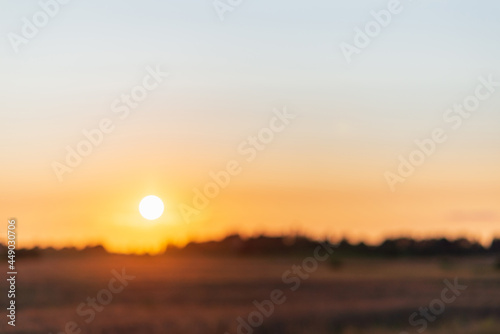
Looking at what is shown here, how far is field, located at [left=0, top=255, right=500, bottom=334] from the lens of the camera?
18362 millimetres

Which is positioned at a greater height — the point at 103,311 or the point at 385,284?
the point at 103,311

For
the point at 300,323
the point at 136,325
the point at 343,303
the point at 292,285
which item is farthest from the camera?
the point at 292,285

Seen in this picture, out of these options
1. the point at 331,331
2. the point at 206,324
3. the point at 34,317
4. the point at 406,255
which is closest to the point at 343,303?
the point at 331,331

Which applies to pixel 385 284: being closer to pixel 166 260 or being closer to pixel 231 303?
pixel 231 303

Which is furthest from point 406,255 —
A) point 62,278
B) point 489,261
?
point 62,278

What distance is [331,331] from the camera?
1966 centimetres

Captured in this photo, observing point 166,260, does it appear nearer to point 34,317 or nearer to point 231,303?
point 231,303

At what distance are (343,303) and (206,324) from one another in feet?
23.3

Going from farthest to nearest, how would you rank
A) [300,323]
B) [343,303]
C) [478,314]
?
[343,303]
[478,314]
[300,323]

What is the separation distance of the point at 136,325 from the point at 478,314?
371 inches

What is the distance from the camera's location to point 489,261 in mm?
46688

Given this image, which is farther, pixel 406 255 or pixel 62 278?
pixel 406 255

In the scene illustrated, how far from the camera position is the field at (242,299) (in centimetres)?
1836

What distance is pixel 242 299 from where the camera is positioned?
25.1 m
